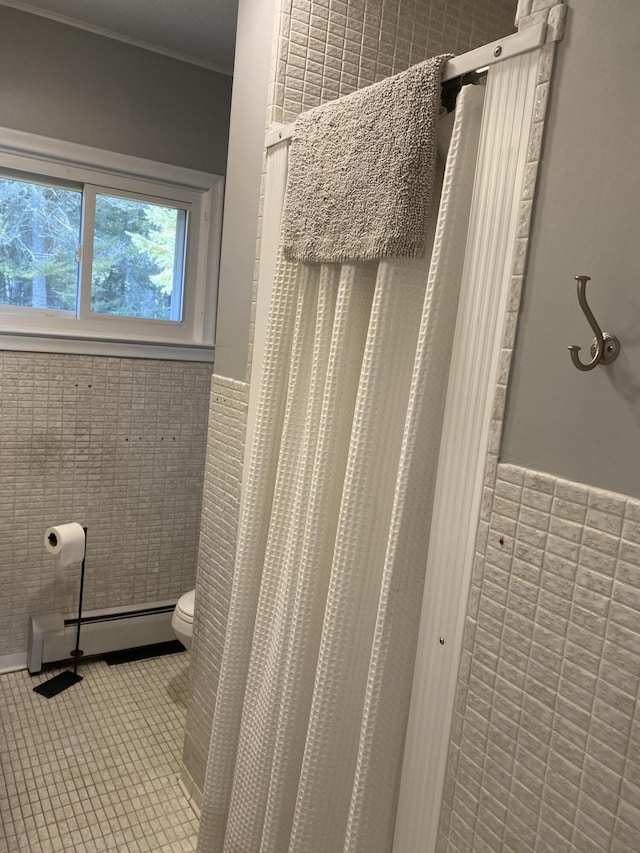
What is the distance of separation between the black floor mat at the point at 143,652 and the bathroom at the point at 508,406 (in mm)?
207

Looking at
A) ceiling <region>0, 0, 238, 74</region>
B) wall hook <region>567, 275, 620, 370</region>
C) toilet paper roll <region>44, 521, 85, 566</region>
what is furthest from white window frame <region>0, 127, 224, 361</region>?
wall hook <region>567, 275, 620, 370</region>

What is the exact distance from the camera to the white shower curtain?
999 mm

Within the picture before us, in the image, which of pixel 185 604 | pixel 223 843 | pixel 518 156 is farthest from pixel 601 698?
pixel 185 604

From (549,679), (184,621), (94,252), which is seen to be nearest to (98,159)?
(94,252)

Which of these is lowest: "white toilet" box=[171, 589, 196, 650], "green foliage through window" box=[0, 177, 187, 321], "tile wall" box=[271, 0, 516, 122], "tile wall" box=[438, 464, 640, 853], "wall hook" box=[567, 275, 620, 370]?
"white toilet" box=[171, 589, 196, 650]

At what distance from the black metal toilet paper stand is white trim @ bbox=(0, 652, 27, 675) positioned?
0.47ft

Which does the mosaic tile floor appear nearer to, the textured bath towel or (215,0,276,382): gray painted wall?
(215,0,276,382): gray painted wall

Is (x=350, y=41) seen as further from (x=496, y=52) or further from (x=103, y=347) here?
(x=103, y=347)

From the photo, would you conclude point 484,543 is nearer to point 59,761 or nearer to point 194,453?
point 59,761

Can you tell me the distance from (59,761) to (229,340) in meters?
1.44

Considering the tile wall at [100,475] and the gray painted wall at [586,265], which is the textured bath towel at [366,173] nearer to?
the gray painted wall at [586,265]

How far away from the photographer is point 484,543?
90 cm

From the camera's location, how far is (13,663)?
7.99 ft

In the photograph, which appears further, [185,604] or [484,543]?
[185,604]
